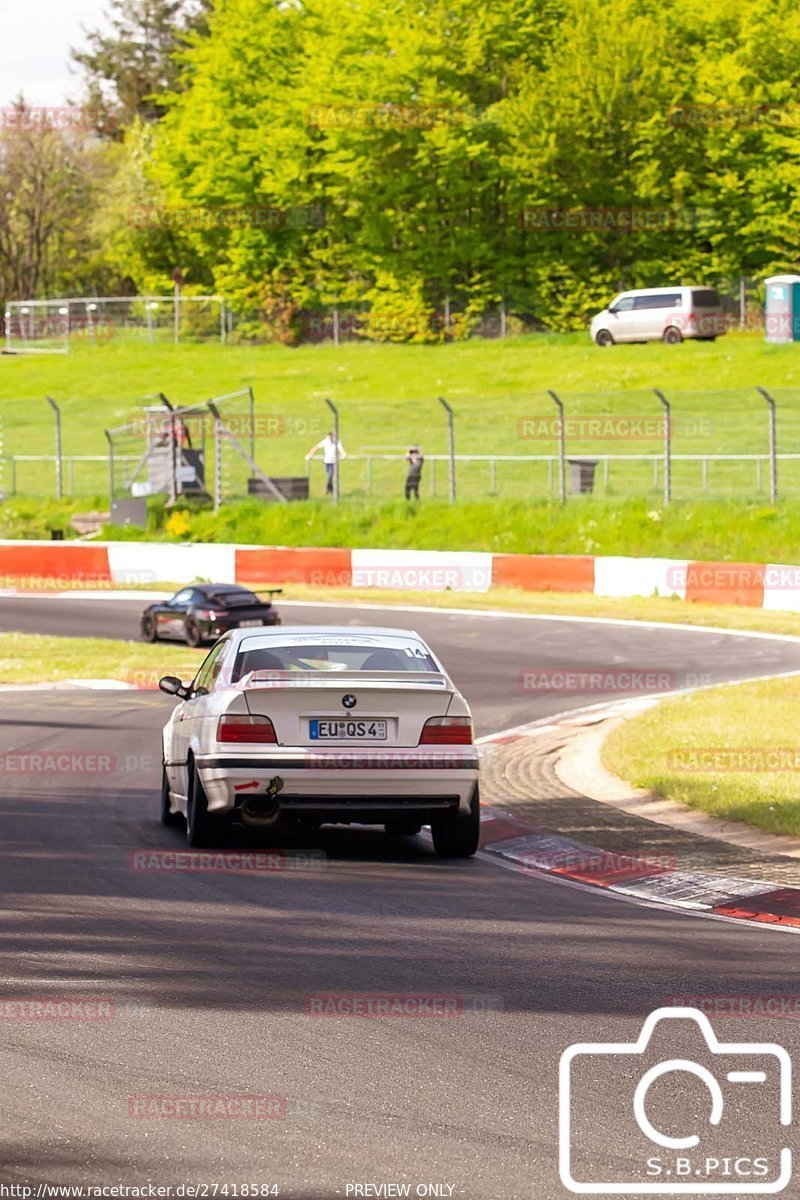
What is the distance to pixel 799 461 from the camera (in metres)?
37.8

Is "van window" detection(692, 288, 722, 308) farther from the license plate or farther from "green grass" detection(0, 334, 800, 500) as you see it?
the license plate

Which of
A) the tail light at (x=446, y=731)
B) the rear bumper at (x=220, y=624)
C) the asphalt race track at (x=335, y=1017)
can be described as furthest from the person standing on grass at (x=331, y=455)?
the tail light at (x=446, y=731)

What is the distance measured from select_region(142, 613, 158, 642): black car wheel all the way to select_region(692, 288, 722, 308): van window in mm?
37440

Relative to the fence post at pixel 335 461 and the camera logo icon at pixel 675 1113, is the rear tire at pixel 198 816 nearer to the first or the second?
the camera logo icon at pixel 675 1113

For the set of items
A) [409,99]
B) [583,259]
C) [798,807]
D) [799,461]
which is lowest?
[798,807]

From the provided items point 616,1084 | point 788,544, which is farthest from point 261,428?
point 616,1084

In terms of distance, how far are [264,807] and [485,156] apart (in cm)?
6260

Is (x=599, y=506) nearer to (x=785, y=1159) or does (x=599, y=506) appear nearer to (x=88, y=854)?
(x=88, y=854)

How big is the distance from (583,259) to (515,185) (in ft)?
12.9

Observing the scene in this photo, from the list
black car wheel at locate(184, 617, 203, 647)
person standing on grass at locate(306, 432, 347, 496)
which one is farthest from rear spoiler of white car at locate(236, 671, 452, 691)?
Answer: person standing on grass at locate(306, 432, 347, 496)

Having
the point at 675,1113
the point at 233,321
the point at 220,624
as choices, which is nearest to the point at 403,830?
the point at 675,1113

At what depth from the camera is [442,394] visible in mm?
55750

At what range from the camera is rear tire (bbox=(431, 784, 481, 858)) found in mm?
11211

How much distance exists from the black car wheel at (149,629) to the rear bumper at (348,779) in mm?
16068
